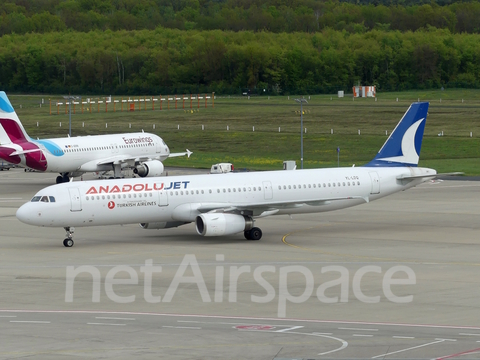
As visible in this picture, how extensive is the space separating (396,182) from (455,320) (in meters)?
28.0

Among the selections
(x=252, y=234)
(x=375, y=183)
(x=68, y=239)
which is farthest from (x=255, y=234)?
(x=68, y=239)

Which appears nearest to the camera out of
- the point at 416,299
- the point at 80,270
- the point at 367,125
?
the point at 416,299

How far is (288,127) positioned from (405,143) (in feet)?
267

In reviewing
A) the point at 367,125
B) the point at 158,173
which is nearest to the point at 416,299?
the point at 158,173

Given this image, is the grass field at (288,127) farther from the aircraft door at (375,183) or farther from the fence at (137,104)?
the aircraft door at (375,183)

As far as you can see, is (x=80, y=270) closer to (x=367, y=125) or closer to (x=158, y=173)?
(x=158, y=173)

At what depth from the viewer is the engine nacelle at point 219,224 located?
53.6m

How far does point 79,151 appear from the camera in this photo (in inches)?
3575

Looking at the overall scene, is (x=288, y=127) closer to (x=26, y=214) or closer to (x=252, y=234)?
(x=252, y=234)

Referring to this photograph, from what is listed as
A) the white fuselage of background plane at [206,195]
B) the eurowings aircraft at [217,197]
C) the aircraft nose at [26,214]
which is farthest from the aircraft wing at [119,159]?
the aircraft nose at [26,214]

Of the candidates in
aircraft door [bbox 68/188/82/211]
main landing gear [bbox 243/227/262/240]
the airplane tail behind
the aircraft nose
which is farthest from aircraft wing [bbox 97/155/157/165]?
the aircraft nose

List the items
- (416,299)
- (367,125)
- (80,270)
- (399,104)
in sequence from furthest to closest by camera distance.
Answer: (399,104) < (367,125) < (80,270) < (416,299)

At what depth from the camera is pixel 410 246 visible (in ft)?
174

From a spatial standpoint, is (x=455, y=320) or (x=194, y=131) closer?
(x=455, y=320)
